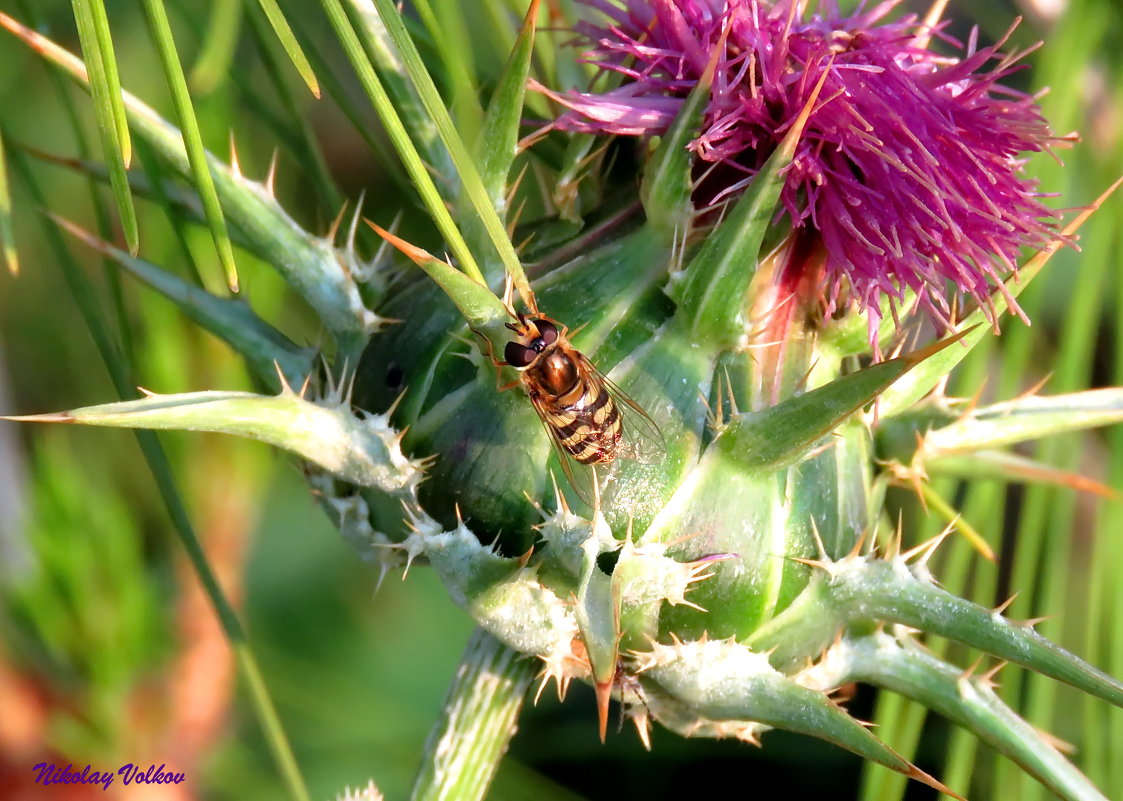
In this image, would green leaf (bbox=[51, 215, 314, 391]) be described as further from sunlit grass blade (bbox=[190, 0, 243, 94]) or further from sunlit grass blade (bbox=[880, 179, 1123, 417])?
sunlit grass blade (bbox=[880, 179, 1123, 417])

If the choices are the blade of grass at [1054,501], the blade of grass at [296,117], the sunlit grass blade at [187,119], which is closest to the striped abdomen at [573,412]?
the sunlit grass blade at [187,119]

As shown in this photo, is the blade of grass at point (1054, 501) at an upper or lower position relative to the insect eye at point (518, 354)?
upper

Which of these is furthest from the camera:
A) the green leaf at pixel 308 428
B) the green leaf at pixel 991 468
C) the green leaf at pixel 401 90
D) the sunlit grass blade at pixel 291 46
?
the green leaf at pixel 991 468

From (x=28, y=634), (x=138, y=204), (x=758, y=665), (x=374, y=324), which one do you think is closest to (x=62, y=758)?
(x=28, y=634)

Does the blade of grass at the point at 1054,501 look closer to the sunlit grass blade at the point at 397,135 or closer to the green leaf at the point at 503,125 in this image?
the green leaf at the point at 503,125

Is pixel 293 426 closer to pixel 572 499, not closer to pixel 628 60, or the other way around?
pixel 572 499

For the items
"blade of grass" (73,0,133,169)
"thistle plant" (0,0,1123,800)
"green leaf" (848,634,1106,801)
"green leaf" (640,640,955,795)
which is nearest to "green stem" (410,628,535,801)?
"thistle plant" (0,0,1123,800)

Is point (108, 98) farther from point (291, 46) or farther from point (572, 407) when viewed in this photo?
point (572, 407)

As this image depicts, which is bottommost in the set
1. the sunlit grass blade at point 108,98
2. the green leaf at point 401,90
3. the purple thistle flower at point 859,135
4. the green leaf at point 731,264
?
the sunlit grass blade at point 108,98
